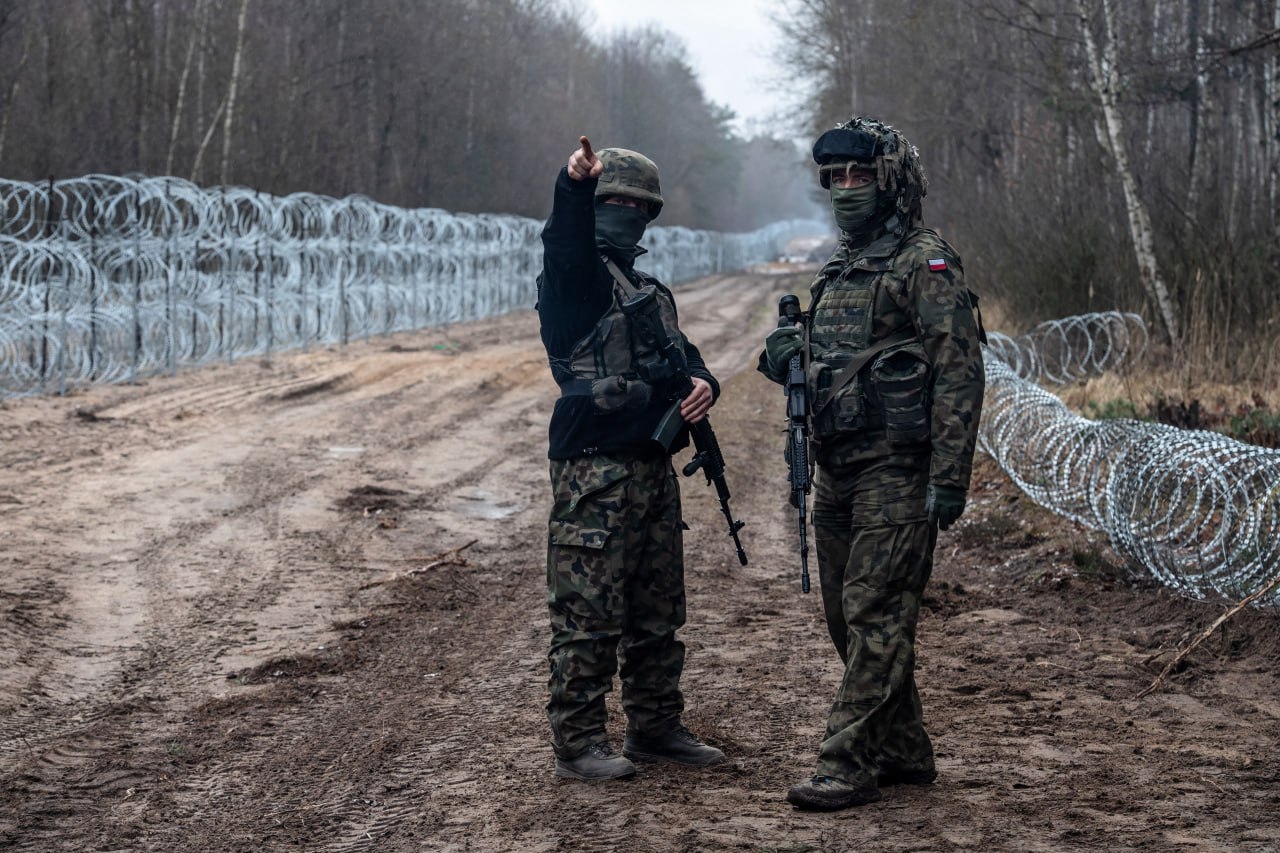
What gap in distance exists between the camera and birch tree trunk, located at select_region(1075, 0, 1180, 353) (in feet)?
45.2

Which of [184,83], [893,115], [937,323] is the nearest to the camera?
[937,323]

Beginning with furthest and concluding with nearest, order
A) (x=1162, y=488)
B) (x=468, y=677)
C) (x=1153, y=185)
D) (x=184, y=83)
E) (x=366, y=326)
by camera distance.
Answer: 1. (x=184, y=83)
2. (x=366, y=326)
3. (x=1153, y=185)
4. (x=1162, y=488)
5. (x=468, y=677)

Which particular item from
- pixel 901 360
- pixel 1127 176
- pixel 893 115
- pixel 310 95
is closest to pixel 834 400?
pixel 901 360

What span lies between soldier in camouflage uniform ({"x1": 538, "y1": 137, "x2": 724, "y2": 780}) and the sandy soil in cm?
22

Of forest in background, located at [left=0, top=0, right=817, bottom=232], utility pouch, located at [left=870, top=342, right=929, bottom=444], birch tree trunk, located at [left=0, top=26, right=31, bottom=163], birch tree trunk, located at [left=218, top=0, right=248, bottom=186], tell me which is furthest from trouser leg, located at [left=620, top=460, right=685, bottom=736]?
birch tree trunk, located at [left=218, top=0, right=248, bottom=186]

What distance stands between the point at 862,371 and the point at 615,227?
915 mm

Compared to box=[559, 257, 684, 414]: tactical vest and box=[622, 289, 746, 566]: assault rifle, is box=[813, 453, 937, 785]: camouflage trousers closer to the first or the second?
box=[622, 289, 746, 566]: assault rifle

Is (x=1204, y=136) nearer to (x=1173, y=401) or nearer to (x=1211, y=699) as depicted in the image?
(x=1173, y=401)

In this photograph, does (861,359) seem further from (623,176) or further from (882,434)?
(623,176)

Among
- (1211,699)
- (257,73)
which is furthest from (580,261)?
(257,73)

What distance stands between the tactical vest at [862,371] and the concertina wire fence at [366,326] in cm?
214

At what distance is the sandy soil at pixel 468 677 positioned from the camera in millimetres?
4062

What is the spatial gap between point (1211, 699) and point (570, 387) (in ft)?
9.45

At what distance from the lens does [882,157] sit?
4172mm
